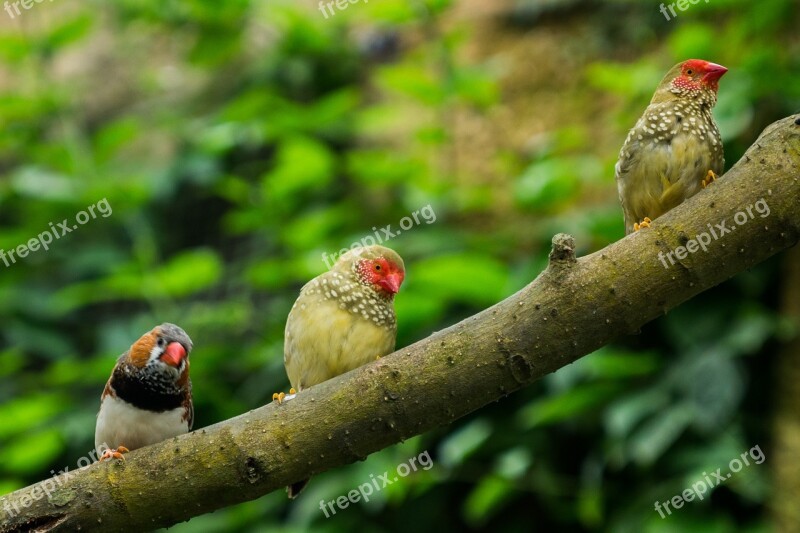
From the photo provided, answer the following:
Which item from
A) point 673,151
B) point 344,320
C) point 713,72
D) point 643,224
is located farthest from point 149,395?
point 713,72

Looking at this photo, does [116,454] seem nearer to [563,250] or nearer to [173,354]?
[173,354]

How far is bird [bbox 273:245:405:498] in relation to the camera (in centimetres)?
269

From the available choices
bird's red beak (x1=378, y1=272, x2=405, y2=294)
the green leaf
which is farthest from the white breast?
the green leaf

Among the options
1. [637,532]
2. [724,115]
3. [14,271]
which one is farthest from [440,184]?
[14,271]

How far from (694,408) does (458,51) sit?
10.8 ft

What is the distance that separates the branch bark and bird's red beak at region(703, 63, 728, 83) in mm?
287

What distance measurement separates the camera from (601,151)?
18.7ft

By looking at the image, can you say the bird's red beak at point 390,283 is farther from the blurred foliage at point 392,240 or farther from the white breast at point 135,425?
the blurred foliage at point 392,240

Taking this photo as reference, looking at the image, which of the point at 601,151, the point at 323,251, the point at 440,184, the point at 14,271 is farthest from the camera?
the point at 14,271

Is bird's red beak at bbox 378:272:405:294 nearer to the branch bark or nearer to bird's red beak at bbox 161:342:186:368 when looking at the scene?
the branch bark

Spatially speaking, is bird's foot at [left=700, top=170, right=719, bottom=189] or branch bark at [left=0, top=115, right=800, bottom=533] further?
bird's foot at [left=700, top=170, right=719, bottom=189]

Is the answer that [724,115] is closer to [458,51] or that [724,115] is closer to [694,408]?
[694,408]

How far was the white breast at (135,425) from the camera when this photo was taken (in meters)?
2.70

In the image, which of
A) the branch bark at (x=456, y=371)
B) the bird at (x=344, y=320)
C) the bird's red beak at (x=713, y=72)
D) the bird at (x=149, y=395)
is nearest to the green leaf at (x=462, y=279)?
the bird at (x=344, y=320)
